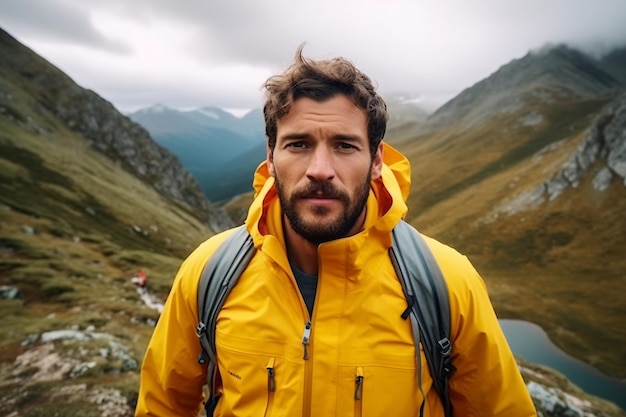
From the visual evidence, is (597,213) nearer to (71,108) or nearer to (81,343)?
(81,343)

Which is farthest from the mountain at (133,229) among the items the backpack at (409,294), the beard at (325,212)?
the beard at (325,212)

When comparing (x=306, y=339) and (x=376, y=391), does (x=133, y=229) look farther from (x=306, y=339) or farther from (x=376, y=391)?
(x=376, y=391)

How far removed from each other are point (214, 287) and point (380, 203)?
2346 mm

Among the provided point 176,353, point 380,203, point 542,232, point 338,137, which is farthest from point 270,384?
point 542,232

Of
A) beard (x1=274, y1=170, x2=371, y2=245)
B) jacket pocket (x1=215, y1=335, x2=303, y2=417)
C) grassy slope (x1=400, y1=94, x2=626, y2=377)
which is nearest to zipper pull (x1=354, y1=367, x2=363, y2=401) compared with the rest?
jacket pocket (x1=215, y1=335, x2=303, y2=417)

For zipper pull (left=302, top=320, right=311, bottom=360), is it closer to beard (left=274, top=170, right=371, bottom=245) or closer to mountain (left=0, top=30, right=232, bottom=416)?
beard (left=274, top=170, right=371, bottom=245)

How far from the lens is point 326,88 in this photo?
448 centimetres

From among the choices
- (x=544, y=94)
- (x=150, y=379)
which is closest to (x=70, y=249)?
(x=150, y=379)

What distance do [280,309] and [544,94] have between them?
195 meters

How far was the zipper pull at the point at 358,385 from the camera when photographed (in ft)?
12.1

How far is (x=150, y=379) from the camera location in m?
4.97

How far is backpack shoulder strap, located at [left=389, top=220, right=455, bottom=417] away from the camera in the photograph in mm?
3979

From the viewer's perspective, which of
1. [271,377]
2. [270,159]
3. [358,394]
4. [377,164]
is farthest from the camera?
[270,159]

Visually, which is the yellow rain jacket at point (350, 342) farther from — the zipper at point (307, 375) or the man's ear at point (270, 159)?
the man's ear at point (270, 159)
